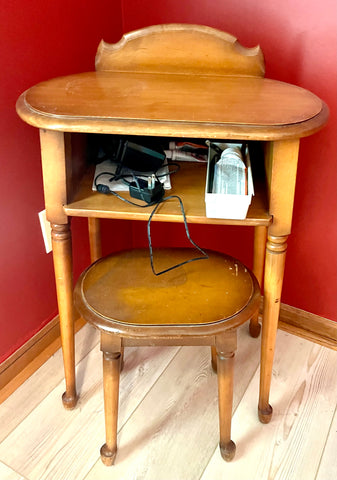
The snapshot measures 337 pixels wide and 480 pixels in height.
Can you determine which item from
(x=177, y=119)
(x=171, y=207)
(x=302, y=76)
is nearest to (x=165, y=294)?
(x=171, y=207)

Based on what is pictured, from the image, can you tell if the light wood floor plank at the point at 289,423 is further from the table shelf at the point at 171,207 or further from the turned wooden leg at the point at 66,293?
the table shelf at the point at 171,207

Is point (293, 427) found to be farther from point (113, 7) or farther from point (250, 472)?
point (113, 7)

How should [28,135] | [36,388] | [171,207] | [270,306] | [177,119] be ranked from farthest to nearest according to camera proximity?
[36,388] < [28,135] < [270,306] < [171,207] < [177,119]

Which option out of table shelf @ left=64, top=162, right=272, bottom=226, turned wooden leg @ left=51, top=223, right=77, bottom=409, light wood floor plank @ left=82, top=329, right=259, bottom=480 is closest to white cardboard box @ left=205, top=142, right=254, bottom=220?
table shelf @ left=64, top=162, right=272, bottom=226

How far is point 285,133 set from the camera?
2.70 ft

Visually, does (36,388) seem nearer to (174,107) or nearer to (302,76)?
(174,107)

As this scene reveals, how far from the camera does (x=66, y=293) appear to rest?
1074 mm

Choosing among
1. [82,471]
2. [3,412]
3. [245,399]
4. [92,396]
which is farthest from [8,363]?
[245,399]

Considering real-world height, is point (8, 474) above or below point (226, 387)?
below

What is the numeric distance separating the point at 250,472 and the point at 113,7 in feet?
4.09

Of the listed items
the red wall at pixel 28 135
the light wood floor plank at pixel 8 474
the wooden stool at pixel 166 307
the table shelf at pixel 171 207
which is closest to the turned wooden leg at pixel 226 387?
the wooden stool at pixel 166 307

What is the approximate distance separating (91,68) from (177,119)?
61 centimetres

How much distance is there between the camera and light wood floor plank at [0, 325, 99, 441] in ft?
4.04

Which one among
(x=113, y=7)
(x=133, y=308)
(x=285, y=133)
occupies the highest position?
(x=113, y=7)
